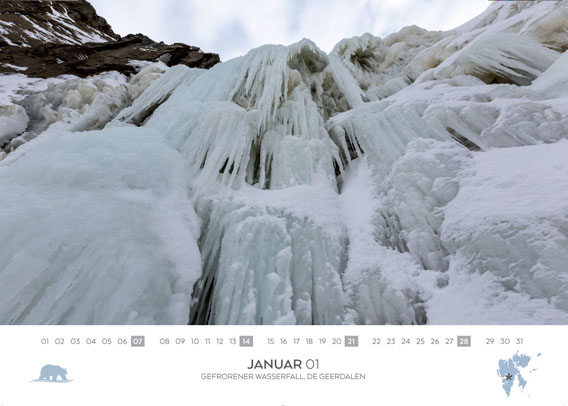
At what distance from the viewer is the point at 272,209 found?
2971 millimetres

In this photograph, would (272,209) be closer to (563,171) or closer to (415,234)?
(415,234)

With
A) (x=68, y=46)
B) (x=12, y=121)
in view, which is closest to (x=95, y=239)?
(x=12, y=121)

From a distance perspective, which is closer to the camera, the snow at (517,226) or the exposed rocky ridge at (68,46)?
the snow at (517,226)

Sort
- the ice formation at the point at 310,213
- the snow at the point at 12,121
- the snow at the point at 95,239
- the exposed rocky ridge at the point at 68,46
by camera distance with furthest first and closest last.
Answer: the exposed rocky ridge at the point at 68,46, the snow at the point at 12,121, the ice formation at the point at 310,213, the snow at the point at 95,239

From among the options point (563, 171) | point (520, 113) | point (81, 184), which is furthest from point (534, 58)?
point (81, 184)

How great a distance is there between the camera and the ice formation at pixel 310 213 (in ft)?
6.03

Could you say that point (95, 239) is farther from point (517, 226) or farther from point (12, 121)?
point (12, 121)

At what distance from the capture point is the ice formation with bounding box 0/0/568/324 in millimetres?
1838
